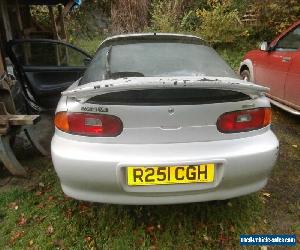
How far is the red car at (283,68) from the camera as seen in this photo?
4.57 meters

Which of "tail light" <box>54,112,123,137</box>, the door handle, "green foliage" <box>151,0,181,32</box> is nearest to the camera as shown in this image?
"tail light" <box>54,112,123,137</box>

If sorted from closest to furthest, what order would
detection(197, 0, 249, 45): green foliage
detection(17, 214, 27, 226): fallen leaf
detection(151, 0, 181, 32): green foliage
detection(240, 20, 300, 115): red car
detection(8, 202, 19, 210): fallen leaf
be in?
detection(17, 214, 27, 226): fallen leaf, detection(8, 202, 19, 210): fallen leaf, detection(240, 20, 300, 115): red car, detection(197, 0, 249, 45): green foliage, detection(151, 0, 181, 32): green foliage

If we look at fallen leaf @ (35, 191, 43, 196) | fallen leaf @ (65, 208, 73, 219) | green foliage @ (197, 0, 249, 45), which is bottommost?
fallen leaf @ (35, 191, 43, 196)

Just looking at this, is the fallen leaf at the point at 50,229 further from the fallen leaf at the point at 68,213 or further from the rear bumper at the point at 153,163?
the rear bumper at the point at 153,163

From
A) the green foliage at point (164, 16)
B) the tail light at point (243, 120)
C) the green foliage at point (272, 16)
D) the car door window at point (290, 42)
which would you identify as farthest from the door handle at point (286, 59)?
the green foliage at point (164, 16)

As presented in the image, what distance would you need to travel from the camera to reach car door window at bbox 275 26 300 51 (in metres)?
4.87

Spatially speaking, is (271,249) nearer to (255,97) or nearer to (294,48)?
(255,97)

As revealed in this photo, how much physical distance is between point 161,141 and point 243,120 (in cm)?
59

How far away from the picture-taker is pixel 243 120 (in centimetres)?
241

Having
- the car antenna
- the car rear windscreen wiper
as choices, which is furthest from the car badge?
the car antenna

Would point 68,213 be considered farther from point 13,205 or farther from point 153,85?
point 153,85

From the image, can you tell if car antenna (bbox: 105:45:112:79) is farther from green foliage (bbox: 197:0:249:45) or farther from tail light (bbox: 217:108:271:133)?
green foliage (bbox: 197:0:249:45)

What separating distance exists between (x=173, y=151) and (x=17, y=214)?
156 centimetres

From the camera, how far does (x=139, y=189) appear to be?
2.25 m
